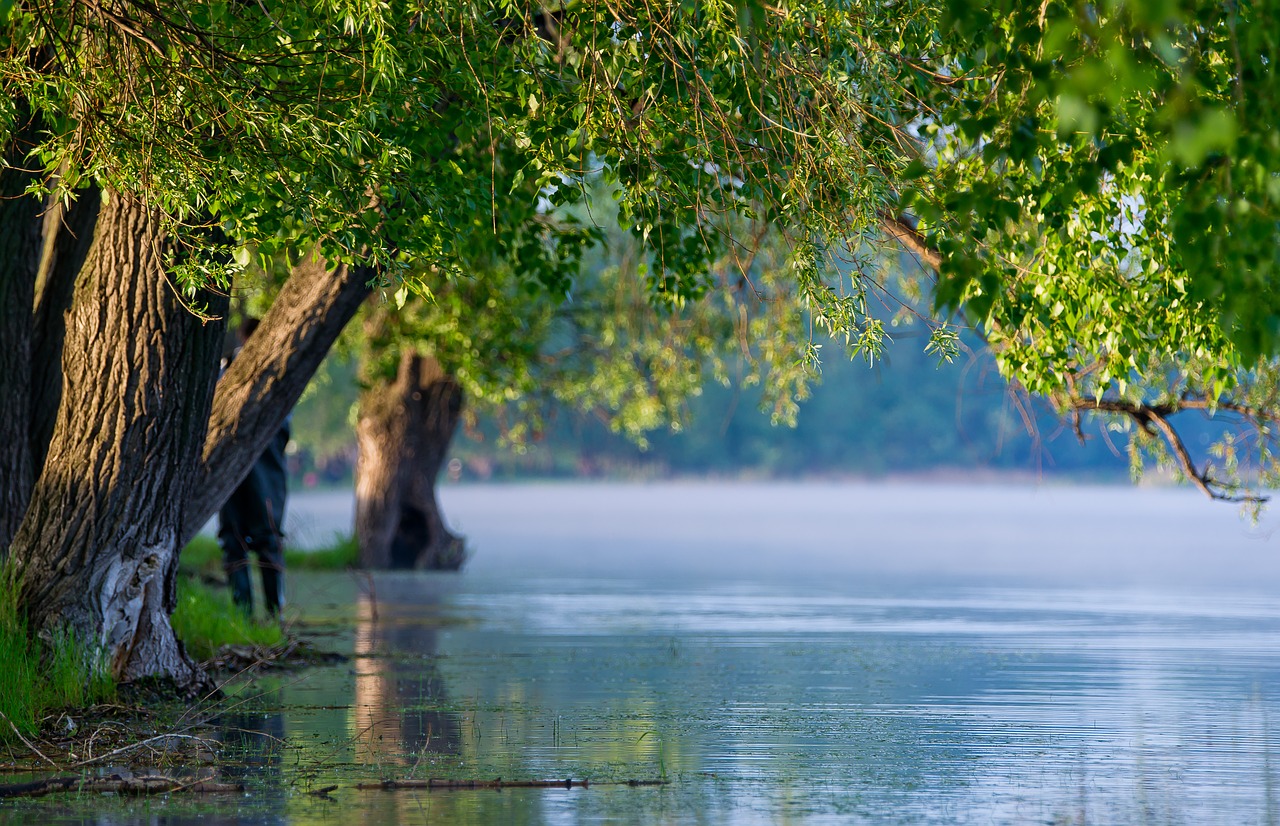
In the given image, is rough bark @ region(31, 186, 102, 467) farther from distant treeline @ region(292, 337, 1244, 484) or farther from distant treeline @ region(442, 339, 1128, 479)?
distant treeline @ region(442, 339, 1128, 479)

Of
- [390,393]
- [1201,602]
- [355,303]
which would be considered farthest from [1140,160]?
[390,393]

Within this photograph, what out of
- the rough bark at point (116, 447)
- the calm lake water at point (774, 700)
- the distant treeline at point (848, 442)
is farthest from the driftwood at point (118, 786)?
the distant treeline at point (848, 442)

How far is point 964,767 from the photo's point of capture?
7.45 metres

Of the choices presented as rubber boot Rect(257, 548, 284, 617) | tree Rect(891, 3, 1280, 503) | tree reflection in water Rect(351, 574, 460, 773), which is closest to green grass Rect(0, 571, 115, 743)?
tree reflection in water Rect(351, 574, 460, 773)

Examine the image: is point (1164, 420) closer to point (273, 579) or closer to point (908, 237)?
point (908, 237)

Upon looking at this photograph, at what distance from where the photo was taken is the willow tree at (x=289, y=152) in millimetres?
7906

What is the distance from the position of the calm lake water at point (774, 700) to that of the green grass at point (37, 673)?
2.47ft

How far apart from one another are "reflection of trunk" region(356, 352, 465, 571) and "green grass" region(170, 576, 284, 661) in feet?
31.0

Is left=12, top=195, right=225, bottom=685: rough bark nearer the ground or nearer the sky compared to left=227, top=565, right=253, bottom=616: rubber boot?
nearer the sky

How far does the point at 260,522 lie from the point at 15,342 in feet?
11.9

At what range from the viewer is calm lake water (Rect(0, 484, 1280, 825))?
6.64 meters

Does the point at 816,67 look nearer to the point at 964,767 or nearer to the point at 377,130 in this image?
the point at 377,130

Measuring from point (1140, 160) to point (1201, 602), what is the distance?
11.3 metres

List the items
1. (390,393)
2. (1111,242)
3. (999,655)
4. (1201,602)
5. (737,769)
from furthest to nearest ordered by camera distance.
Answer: (390,393) → (1201,602) → (999,655) → (1111,242) → (737,769)
